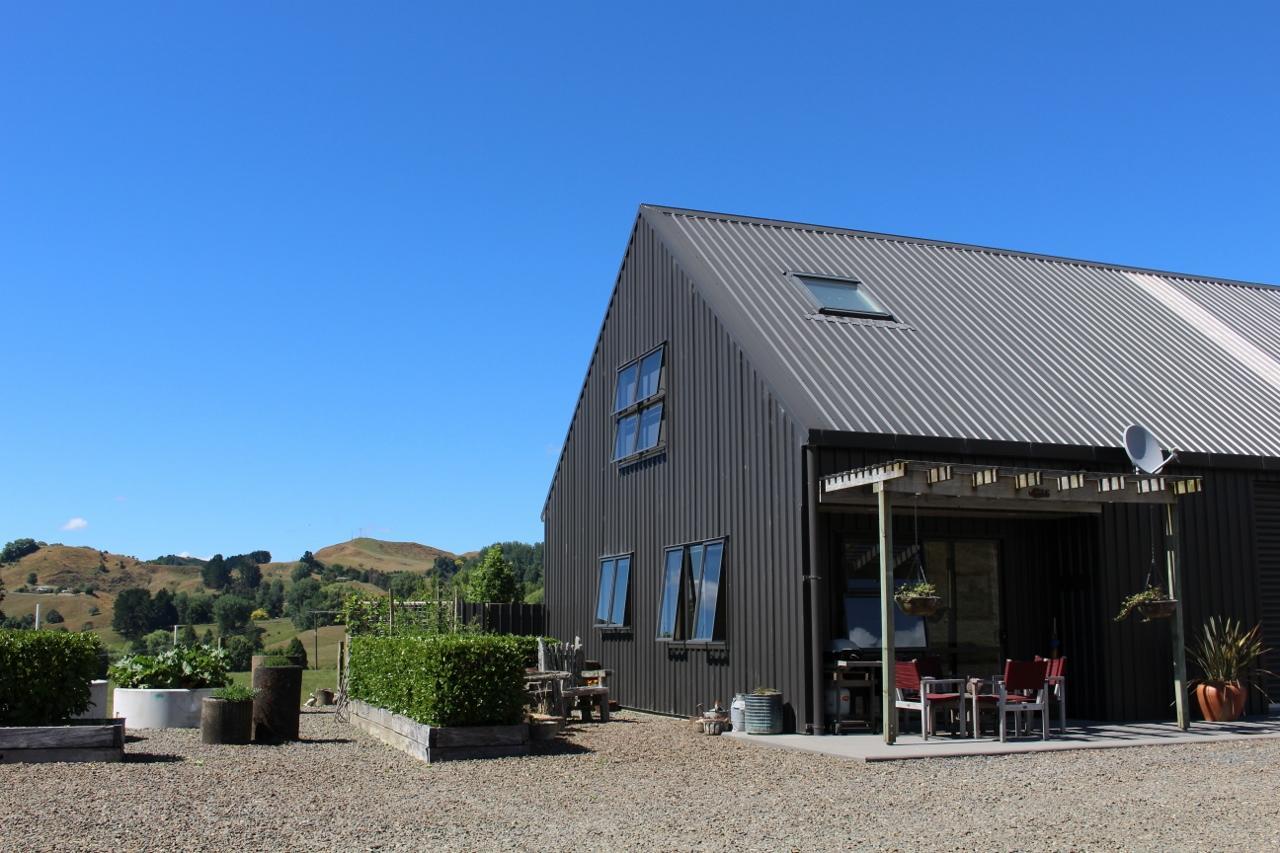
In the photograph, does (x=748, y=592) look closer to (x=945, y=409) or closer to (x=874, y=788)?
(x=945, y=409)

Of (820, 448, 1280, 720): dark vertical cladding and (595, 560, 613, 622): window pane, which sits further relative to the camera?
(595, 560, 613, 622): window pane

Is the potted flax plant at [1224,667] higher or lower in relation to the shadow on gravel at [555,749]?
higher

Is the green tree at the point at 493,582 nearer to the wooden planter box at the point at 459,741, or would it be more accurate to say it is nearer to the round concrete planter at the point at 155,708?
the round concrete planter at the point at 155,708

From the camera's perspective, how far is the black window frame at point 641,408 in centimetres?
1797

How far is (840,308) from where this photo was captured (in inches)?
674

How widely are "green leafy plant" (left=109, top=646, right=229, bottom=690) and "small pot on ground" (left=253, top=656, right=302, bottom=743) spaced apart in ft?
8.67

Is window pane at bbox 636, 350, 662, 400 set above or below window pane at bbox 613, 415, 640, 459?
above

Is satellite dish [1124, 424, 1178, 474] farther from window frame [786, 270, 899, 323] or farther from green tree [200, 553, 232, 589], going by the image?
green tree [200, 553, 232, 589]

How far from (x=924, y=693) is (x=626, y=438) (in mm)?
8029

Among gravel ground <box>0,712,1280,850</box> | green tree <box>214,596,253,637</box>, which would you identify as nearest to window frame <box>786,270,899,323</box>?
gravel ground <box>0,712,1280,850</box>

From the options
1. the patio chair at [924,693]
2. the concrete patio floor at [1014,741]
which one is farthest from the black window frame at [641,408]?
the patio chair at [924,693]

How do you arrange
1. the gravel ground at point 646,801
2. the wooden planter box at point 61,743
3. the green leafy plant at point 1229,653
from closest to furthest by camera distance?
1. the gravel ground at point 646,801
2. the wooden planter box at point 61,743
3. the green leafy plant at point 1229,653

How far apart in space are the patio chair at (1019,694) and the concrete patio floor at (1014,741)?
0.88 feet

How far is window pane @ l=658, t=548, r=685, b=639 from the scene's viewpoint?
16703mm
